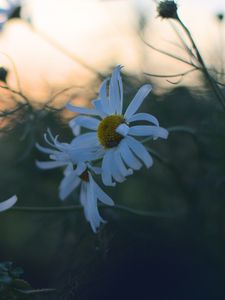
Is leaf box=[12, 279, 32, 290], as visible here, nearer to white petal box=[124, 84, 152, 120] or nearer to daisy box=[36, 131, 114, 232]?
daisy box=[36, 131, 114, 232]

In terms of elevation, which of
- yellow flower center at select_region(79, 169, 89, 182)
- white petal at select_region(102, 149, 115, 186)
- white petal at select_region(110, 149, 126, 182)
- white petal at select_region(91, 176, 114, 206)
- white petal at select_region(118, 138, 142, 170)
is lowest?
yellow flower center at select_region(79, 169, 89, 182)

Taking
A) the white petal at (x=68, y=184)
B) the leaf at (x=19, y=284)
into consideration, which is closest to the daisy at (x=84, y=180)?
the white petal at (x=68, y=184)

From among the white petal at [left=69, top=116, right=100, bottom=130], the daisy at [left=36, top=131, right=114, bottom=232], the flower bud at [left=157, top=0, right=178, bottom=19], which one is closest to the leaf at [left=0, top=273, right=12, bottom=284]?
the daisy at [left=36, top=131, right=114, bottom=232]

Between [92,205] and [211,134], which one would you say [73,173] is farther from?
[211,134]

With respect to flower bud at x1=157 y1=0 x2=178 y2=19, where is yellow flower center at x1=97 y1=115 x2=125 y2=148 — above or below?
below

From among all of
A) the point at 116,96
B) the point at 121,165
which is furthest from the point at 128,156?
the point at 116,96

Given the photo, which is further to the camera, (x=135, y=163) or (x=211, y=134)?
(x=211, y=134)

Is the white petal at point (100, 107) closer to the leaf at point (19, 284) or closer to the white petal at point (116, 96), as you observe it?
the white petal at point (116, 96)

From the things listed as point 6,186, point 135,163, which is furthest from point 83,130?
point 135,163
